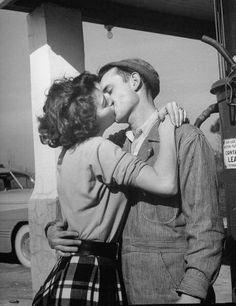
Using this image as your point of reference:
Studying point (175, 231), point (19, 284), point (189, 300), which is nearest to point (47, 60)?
point (175, 231)

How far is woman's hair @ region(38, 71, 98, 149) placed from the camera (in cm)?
204

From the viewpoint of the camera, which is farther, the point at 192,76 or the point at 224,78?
the point at 192,76

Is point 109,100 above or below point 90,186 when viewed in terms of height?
above

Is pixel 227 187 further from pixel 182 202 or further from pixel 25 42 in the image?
pixel 25 42

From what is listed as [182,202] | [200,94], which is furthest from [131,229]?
[200,94]

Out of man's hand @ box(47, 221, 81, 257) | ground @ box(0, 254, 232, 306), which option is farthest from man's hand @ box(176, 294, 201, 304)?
ground @ box(0, 254, 232, 306)

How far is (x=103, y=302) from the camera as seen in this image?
1.84m

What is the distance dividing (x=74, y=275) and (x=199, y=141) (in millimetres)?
736

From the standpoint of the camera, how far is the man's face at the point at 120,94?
2141mm

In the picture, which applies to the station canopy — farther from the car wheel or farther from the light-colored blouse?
the car wheel

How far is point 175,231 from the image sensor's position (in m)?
1.83

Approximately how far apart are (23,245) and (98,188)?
157 inches

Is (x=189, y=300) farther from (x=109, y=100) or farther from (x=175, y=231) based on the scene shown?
(x=109, y=100)

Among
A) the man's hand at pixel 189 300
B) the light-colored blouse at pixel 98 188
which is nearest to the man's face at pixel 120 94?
the light-colored blouse at pixel 98 188
